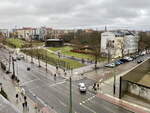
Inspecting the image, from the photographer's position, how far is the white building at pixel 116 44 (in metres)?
59.4

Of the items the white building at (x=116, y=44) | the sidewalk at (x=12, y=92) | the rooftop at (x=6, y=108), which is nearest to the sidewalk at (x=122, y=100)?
the sidewalk at (x=12, y=92)

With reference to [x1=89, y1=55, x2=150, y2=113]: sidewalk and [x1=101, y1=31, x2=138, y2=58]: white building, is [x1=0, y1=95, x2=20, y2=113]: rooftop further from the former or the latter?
[x1=101, y1=31, x2=138, y2=58]: white building

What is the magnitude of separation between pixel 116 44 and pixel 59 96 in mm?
40930

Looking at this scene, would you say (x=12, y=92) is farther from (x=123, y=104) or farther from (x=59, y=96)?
(x=123, y=104)

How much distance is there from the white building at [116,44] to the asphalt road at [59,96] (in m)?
28.9

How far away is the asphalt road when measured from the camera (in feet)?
73.7

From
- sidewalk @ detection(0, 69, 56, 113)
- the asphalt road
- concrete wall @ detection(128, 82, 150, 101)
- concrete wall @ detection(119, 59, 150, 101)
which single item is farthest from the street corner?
sidewalk @ detection(0, 69, 56, 113)

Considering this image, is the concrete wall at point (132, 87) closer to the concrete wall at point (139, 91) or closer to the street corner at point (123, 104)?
the concrete wall at point (139, 91)

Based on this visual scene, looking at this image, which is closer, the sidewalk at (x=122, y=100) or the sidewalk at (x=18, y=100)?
the sidewalk at (x=18, y=100)

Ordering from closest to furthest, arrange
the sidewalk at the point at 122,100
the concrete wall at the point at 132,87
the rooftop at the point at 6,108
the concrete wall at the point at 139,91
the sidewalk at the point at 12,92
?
the rooftop at the point at 6,108 → the sidewalk at the point at 122,100 → the sidewalk at the point at 12,92 → the concrete wall at the point at 139,91 → the concrete wall at the point at 132,87

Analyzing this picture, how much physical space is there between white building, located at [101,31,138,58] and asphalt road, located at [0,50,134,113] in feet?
94.9

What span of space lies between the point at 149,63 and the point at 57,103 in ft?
83.6

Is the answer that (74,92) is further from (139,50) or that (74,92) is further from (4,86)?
(139,50)

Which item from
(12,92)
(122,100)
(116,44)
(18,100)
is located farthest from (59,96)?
(116,44)
